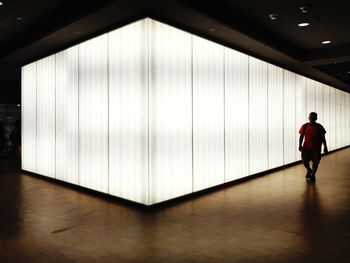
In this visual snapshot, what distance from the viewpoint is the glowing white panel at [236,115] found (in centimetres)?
729

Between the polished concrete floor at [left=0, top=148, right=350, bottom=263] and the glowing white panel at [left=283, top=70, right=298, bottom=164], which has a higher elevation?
the glowing white panel at [left=283, top=70, right=298, bottom=164]

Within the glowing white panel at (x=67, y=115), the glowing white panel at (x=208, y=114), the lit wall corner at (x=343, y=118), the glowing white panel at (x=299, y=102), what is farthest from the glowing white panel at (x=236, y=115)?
the lit wall corner at (x=343, y=118)

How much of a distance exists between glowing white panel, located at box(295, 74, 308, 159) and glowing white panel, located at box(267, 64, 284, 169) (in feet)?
4.12

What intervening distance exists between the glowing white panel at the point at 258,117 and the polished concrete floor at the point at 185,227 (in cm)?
138

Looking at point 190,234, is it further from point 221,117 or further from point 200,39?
point 200,39

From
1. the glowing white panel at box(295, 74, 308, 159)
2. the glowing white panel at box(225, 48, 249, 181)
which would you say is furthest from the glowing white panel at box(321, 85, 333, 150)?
the glowing white panel at box(225, 48, 249, 181)

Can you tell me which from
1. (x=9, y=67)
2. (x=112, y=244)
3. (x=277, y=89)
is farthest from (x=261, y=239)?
(x=9, y=67)

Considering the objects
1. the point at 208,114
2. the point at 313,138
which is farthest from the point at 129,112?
the point at 313,138

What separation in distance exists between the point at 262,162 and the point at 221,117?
2366mm

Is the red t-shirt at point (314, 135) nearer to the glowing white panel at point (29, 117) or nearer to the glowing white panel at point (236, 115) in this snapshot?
the glowing white panel at point (236, 115)

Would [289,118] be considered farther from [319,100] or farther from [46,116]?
[46,116]

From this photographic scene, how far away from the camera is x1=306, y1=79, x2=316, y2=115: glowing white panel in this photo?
1182 cm

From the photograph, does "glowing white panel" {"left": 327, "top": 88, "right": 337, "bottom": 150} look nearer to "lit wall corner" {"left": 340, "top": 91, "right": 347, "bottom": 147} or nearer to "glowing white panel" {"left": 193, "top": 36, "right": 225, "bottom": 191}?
"lit wall corner" {"left": 340, "top": 91, "right": 347, "bottom": 147}

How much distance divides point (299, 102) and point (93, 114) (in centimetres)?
736
